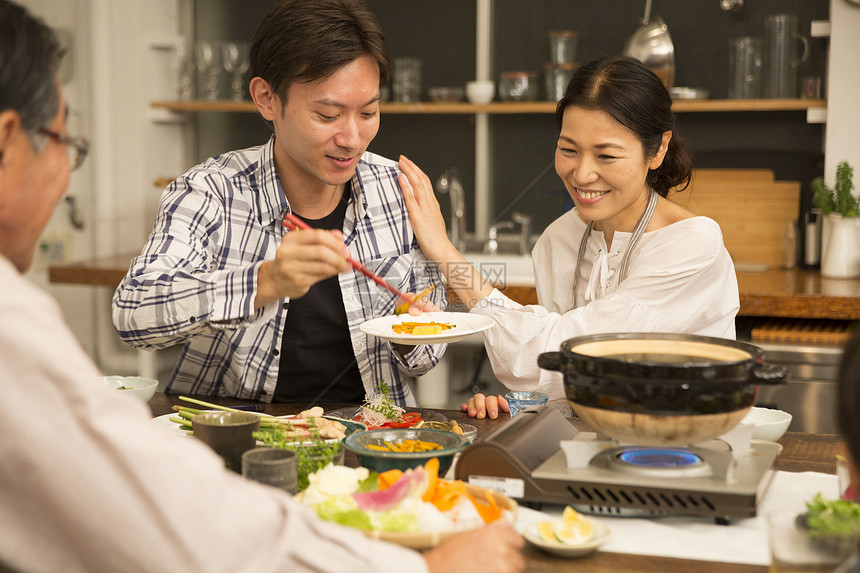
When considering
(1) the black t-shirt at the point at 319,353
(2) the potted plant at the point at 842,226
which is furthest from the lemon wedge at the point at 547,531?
(2) the potted plant at the point at 842,226

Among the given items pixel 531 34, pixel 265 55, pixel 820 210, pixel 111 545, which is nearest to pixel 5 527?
pixel 111 545

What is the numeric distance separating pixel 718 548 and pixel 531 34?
3208 mm

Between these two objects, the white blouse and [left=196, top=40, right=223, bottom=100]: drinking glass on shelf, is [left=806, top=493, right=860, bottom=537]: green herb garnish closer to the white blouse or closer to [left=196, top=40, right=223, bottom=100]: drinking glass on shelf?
the white blouse

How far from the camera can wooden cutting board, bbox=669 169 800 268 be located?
362 cm

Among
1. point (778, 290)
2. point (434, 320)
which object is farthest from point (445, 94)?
point (434, 320)

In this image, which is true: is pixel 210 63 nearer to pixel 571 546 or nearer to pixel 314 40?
pixel 314 40

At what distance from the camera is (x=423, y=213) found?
2.29m

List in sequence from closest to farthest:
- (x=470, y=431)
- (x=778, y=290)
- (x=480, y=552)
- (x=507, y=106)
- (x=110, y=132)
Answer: (x=480, y=552)
(x=470, y=431)
(x=778, y=290)
(x=507, y=106)
(x=110, y=132)

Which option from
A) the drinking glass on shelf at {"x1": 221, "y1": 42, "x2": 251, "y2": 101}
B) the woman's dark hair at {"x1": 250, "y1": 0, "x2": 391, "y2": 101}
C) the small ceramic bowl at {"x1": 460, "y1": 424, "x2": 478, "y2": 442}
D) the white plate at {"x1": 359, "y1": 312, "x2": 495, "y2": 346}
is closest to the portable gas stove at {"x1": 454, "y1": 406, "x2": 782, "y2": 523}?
the small ceramic bowl at {"x1": 460, "y1": 424, "x2": 478, "y2": 442}

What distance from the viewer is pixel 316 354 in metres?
2.17

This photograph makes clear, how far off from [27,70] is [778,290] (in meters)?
2.59

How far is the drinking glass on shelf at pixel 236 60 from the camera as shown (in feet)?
13.1

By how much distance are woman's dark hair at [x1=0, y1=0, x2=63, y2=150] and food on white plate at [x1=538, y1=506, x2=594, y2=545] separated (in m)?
0.77

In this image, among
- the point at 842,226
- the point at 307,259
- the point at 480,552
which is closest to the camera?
the point at 480,552
